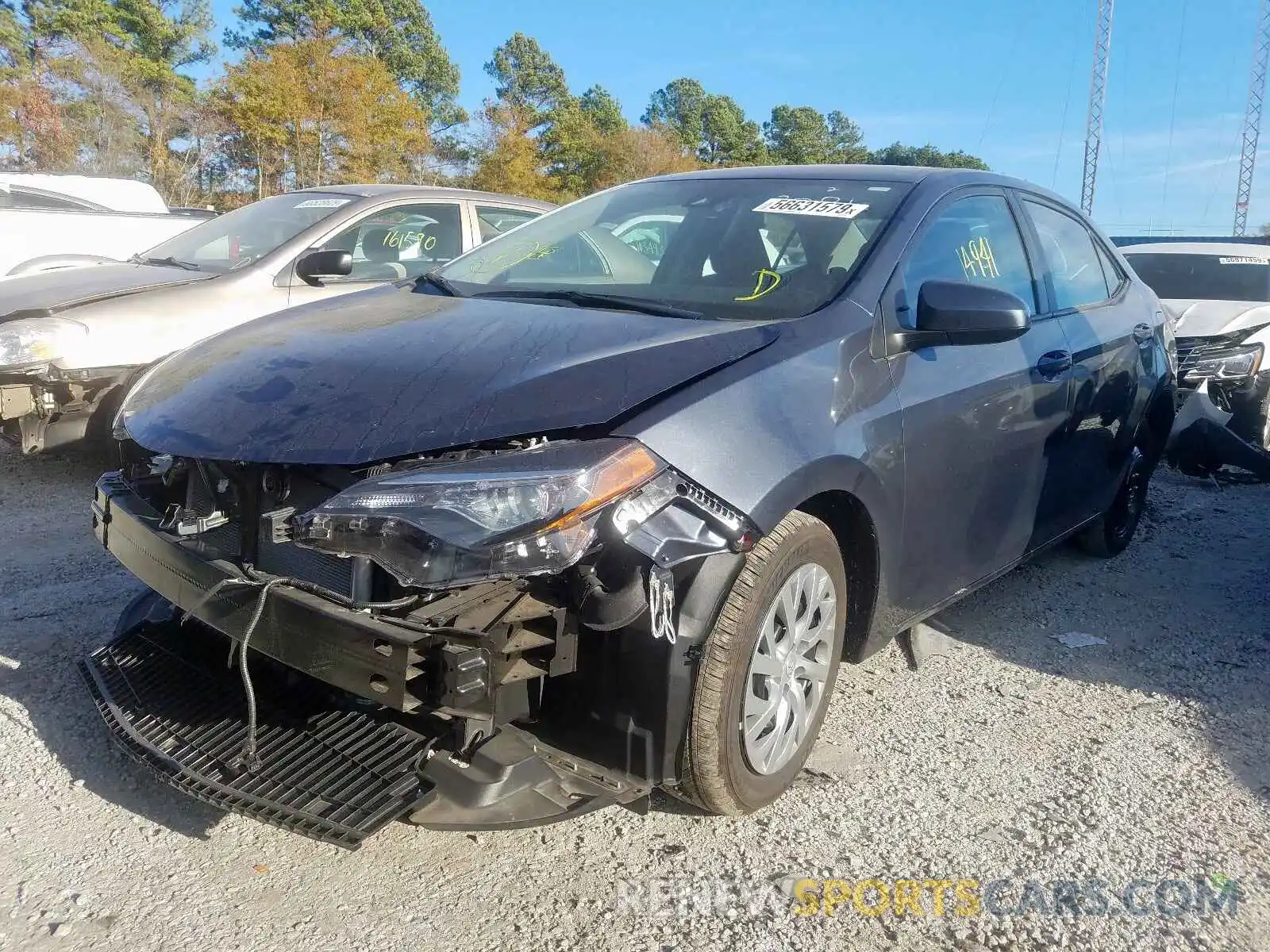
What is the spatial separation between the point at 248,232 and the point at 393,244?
0.88 m

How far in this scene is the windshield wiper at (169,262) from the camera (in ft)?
19.6

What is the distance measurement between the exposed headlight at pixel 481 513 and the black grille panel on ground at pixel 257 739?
0.46m

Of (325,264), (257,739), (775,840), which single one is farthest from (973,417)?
(325,264)

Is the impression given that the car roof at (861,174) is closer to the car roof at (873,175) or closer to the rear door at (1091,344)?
the car roof at (873,175)

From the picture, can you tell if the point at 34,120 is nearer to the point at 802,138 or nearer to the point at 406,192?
the point at 406,192

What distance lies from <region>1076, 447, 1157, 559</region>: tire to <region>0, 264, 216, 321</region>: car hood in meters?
4.75

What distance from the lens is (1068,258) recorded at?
4.19 m

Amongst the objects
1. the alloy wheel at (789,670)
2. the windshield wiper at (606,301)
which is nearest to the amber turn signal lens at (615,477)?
the alloy wheel at (789,670)

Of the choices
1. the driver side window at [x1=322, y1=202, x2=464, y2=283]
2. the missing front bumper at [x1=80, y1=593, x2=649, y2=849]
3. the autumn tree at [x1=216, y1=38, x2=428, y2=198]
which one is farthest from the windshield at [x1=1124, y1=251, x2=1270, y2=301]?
the autumn tree at [x1=216, y1=38, x2=428, y2=198]

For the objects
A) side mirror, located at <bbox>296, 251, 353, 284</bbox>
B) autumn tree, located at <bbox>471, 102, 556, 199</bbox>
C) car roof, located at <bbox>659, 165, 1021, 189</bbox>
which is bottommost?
side mirror, located at <bbox>296, 251, 353, 284</bbox>

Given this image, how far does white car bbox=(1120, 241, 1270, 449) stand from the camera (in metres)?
6.98

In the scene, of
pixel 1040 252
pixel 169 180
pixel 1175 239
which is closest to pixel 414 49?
pixel 169 180

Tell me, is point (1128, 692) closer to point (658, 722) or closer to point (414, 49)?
point (658, 722)

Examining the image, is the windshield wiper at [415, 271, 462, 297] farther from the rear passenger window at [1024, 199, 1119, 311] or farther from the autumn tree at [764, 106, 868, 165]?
the autumn tree at [764, 106, 868, 165]
